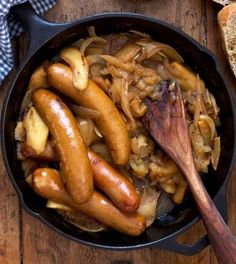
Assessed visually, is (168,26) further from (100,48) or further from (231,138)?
(231,138)

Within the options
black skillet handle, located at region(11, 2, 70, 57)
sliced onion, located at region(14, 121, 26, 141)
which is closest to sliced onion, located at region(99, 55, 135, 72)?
black skillet handle, located at region(11, 2, 70, 57)

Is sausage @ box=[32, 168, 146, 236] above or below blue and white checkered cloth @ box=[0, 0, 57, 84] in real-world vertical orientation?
below

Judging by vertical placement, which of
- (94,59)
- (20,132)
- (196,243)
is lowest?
(196,243)

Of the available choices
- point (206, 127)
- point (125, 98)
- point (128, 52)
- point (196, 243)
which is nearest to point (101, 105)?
point (125, 98)

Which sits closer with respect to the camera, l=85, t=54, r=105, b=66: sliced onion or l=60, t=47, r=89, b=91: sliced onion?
l=60, t=47, r=89, b=91: sliced onion

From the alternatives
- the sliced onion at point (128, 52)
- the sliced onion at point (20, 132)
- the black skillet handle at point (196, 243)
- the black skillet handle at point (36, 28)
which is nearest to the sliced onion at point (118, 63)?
the sliced onion at point (128, 52)

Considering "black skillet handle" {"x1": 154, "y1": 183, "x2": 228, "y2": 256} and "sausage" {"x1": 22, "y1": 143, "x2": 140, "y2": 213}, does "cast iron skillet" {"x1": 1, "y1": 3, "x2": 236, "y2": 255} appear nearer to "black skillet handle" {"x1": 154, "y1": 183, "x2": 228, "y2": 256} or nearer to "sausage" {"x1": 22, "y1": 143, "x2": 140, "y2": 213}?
"black skillet handle" {"x1": 154, "y1": 183, "x2": 228, "y2": 256}

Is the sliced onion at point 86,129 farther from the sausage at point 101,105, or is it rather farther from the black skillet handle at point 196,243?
the black skillet handle at point 196,243

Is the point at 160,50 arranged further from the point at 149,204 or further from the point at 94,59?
the point at 149,204
